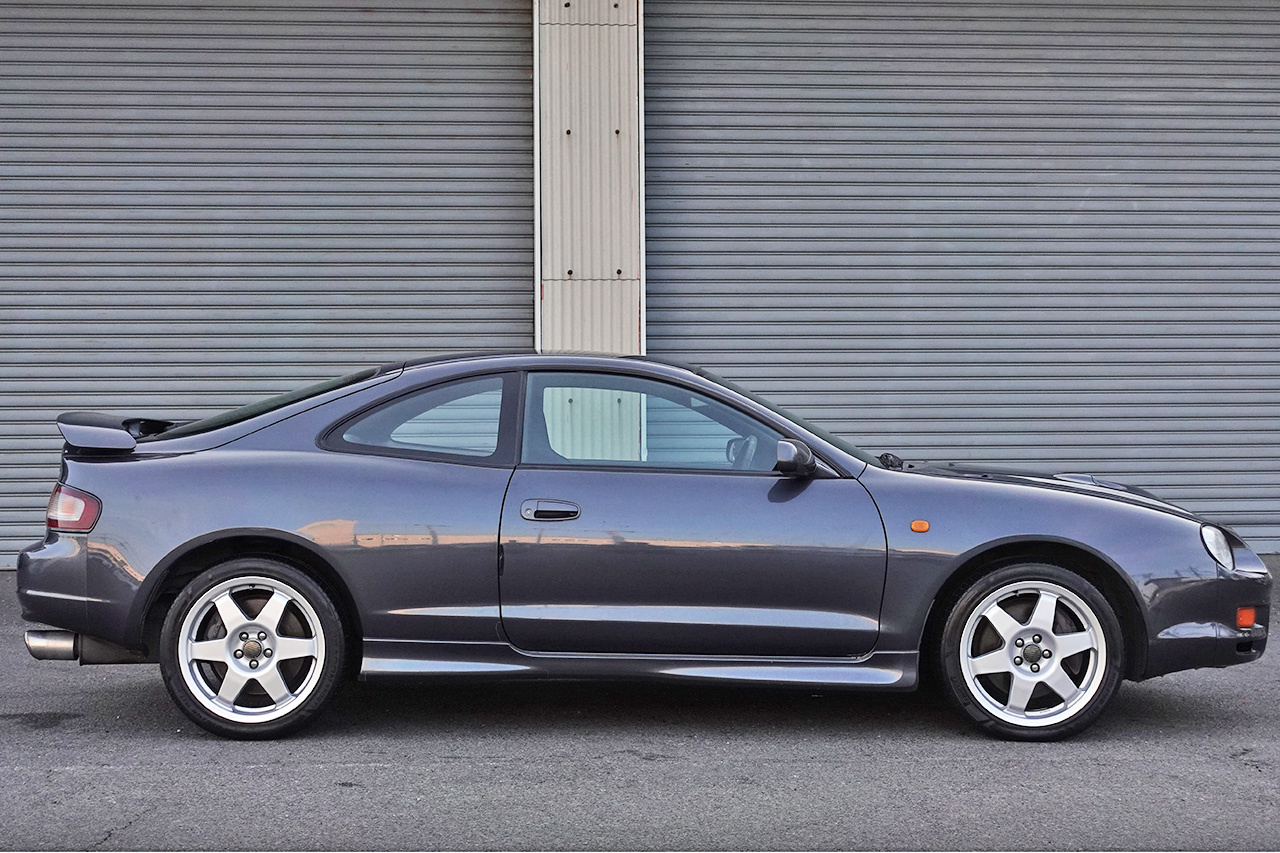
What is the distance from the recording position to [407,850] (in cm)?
354

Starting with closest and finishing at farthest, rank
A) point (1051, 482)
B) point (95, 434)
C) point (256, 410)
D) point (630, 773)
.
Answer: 1. point (630, 773)
2. point (95, 434)
3. point (256, 410)
4. point (1051, 482)

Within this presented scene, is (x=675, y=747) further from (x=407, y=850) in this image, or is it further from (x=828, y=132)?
(x=828, y=132)

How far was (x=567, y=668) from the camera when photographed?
4707 millimetres

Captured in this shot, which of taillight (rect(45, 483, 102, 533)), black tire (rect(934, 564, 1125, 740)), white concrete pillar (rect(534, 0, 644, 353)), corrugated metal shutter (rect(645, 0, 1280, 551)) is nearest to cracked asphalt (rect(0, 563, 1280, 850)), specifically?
black tire (rect(934, 564, 1125, 740))

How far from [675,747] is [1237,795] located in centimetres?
186

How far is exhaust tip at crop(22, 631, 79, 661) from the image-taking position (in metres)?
4.71

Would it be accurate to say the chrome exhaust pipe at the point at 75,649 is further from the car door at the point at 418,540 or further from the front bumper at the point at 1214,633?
the front bumper at the point at 1214,633

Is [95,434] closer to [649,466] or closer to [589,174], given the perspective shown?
[649,466]

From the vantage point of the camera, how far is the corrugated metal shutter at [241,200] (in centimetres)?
902

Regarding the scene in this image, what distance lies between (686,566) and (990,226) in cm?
572

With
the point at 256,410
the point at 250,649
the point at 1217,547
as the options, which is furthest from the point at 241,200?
the point at 1217,547

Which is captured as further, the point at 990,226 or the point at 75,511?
the point at 990,226

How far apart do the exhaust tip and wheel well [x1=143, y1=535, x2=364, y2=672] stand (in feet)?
0.86

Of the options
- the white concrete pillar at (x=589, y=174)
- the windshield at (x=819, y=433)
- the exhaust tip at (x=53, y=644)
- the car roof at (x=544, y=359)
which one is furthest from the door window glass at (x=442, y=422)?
the white concrete pillar at (x=589, y=174)
